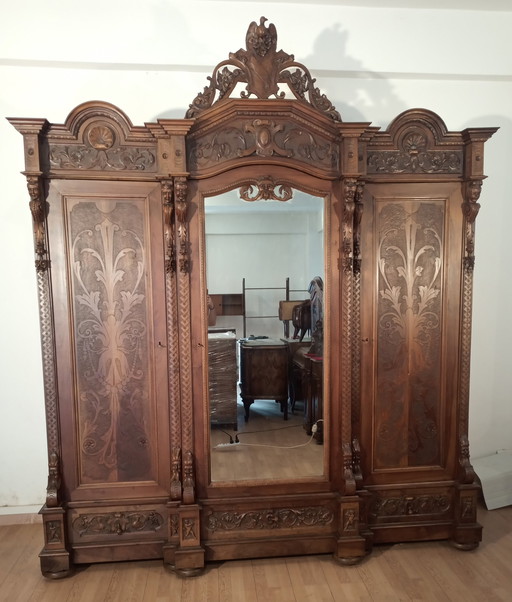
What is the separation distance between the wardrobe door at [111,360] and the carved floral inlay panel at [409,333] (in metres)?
1.20

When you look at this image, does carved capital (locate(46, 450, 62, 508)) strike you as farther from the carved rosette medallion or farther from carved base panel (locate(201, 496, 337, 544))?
the carved rosette medallion

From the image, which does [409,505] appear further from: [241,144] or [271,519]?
[241,144]

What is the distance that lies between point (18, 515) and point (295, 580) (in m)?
1.79

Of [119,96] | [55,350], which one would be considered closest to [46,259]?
[55,350]

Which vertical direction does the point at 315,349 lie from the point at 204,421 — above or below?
above

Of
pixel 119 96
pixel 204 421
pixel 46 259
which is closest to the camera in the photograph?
pixel 46 259

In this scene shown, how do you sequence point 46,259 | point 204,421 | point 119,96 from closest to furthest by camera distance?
1. point 46,259
2. point 204,421
3. point 119,96

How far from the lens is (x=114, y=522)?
87.2 inches

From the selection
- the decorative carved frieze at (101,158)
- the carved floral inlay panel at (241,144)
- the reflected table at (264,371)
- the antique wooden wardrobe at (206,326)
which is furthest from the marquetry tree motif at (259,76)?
the reflected table at (264,371)

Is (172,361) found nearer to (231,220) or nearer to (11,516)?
(231,220)

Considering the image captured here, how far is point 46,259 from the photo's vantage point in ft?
6.84

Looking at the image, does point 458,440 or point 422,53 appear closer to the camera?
point 458,440

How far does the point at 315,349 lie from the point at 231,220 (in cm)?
84

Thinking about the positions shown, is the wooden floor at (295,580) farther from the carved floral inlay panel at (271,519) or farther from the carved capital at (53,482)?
the carved capital at (53,482)
